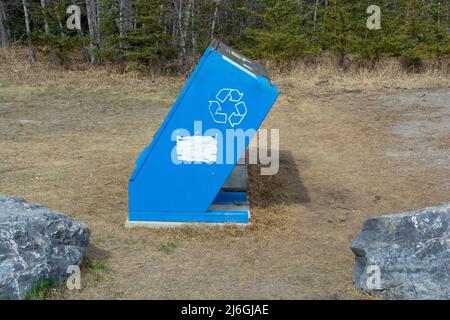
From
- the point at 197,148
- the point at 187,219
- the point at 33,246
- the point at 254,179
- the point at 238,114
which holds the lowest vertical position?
the point at 254,179

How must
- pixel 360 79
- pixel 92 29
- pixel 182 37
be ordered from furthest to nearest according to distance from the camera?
pixel 92 29 → pixel 182 37 → pixel 360 79

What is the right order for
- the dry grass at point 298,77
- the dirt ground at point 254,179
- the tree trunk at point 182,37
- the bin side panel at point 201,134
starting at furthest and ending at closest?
the tree trunk at point 182,37, the dry grass at point 298,77, the bin side panel at point 201,134, the dirt ground at point 254,179

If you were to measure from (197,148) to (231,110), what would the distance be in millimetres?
454

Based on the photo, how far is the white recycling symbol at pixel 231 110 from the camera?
534 cm

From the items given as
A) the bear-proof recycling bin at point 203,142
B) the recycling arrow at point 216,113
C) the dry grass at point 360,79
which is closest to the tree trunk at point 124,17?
the dry grass at point 360,79

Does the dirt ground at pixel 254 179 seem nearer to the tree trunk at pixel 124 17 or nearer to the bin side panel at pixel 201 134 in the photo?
the bin side panel at pixel 201 134

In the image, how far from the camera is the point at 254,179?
282 inches

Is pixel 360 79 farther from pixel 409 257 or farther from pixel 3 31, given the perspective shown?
pixel 3 31

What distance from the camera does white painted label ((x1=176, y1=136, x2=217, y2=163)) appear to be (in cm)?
544

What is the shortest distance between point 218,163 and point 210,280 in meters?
1.29

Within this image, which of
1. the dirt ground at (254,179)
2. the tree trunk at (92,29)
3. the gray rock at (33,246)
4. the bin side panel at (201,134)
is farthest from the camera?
the tree trunk at (92,29)

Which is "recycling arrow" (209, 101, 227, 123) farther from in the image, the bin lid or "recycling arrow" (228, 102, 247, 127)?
the bin lid

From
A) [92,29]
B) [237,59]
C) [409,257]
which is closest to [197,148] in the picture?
[237,59]

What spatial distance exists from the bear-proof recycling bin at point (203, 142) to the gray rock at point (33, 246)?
111cm
